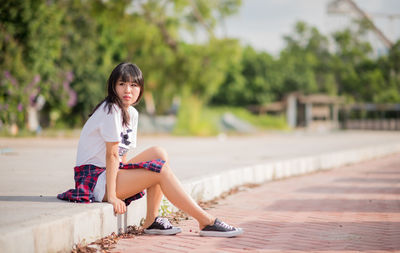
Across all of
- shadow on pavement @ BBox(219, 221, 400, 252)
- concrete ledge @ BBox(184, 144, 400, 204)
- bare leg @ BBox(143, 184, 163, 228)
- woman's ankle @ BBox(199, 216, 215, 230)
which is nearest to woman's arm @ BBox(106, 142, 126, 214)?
bare leg @ BBox(143, 184, 163, 228)

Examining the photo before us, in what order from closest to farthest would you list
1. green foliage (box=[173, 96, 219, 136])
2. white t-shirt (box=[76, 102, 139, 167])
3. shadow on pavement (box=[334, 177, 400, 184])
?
white t-shirt (box=[76, 102, 139, 167])
shadow on pavement (box=[334, 177, 400, 184])
green foliage (box=[173, 96, 219, 136])

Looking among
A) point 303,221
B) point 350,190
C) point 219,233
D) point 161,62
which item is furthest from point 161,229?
point 161,62

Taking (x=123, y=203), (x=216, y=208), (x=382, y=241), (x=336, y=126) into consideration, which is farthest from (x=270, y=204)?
(x=336, y=126)

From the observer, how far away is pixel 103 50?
3794cm

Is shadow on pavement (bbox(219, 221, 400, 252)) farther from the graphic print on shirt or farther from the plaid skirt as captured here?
Result: the graphic print on shirt

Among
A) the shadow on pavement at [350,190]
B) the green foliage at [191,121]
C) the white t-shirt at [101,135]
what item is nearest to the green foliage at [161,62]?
the green foliage at [191,121]

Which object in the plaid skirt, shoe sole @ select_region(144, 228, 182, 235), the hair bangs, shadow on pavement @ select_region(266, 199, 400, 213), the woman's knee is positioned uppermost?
the hair bangs

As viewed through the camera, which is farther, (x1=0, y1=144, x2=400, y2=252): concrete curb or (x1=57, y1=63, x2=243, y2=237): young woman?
(x1=57, y1=63, x2=243, y2=237): young woman

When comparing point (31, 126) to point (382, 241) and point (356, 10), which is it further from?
point (356, 10)

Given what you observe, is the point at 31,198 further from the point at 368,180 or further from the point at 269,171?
the point at 368,180

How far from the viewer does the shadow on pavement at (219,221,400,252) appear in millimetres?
3893

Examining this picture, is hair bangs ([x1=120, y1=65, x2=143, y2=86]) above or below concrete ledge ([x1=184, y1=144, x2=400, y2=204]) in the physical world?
above

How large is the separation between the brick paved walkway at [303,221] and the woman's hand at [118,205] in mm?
254

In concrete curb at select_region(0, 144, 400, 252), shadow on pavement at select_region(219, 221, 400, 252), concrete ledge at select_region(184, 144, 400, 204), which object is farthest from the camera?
concrete ledge at select_region(184, 144, 400, 204)
